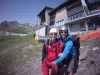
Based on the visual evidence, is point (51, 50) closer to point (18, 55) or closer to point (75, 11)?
point (18, 55)

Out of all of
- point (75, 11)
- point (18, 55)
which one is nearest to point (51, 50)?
point (18, 55)

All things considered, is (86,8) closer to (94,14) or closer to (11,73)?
(94,14)

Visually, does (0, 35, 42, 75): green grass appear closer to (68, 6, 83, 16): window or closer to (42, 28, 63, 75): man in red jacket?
(42, 28, 63, 75): man in red jacket

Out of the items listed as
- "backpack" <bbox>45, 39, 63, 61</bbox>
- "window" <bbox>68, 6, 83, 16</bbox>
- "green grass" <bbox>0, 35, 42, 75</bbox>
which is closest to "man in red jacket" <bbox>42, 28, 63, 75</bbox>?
"backpack" <bbox>45, 39, 63, 61</bbox>

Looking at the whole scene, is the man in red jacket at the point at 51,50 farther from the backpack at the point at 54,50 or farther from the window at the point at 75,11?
the window at the point at 75,11

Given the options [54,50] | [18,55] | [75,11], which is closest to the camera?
[54,50]

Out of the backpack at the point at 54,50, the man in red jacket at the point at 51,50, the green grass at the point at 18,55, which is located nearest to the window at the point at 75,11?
the green grass at the point at 18,55

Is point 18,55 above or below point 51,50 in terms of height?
below

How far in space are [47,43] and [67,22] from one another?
21.2m

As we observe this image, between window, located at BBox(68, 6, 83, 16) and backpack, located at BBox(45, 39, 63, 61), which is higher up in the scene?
window, located at BBox(68, 6, 83, 16)

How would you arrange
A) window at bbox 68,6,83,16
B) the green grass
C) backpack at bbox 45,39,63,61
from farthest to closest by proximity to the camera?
window at bbox 68,6,83,16, the green grass, backpack at bbox 45,39,63,61

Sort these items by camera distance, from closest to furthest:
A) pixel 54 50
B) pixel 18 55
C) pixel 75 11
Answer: pixel 54 50 < pixel 18 55 < pixel 75 11

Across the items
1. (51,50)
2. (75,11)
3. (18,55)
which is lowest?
(18,55)

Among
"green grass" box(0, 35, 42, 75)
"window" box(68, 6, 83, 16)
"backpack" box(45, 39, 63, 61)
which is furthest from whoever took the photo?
"window" box(68, 6, 83, 16)
